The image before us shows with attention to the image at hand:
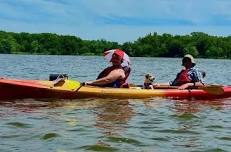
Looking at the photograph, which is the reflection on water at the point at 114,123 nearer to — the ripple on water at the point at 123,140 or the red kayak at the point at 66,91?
the ripple on water at the point at 123,140

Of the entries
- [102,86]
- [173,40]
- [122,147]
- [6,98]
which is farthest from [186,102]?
[173,40]

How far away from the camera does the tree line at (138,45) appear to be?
95625 mm

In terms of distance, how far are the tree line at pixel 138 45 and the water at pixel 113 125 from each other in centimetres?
8322

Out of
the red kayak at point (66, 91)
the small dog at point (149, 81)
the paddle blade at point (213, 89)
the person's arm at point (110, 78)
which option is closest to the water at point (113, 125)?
the red kayak at point (66, 91)

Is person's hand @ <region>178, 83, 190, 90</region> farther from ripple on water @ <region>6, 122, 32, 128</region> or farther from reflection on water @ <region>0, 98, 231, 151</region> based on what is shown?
ripple on water @ <region>6, 122, 32, 128</region>

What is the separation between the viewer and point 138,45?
3969 inches

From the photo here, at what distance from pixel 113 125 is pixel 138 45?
93.3 m

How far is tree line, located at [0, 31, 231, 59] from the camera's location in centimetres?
9562

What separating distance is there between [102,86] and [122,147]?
185 inches

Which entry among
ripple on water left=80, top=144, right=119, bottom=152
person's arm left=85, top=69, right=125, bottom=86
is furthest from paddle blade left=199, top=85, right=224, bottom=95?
ripple on water left=80, top=144, right=119, bottom=152

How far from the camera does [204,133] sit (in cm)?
754

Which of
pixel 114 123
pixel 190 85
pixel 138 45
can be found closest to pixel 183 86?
pixel 190 85

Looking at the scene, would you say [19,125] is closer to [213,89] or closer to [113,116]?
[113,116]

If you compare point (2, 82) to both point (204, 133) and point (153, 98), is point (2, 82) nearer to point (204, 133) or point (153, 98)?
point (153, 98)
